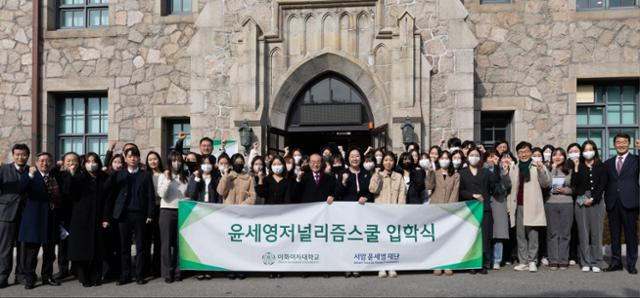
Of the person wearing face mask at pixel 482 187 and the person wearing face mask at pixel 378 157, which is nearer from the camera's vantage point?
the person wearing face mask at pixel 482 187

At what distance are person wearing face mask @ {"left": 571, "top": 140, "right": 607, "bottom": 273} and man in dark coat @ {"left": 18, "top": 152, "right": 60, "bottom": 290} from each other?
282 inches

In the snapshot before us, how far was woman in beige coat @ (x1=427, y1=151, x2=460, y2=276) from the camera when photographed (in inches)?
300

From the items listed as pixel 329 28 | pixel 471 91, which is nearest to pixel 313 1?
pixel 329 28

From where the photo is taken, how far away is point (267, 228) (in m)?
7.38

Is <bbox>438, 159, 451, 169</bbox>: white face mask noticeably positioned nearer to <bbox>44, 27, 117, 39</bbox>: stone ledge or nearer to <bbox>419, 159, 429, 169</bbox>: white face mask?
<bbox>419, 159, 429, 169</bbox>: white face mask

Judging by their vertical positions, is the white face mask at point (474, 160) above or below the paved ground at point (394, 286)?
above

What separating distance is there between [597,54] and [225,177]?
8.66m

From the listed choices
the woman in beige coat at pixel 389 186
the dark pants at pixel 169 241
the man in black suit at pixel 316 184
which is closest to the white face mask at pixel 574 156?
the woman in beige coat at pixel 389 186

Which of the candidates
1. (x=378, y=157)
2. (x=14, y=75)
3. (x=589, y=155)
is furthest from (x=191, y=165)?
(x=14, y=75)

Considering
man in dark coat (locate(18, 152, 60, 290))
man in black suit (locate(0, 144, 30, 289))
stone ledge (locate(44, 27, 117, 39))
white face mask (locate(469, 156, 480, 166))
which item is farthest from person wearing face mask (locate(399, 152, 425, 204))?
stone ledge (locate(44, 27, 117, 39))

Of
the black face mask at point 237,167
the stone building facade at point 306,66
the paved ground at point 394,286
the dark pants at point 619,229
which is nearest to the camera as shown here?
the paved ground at point 394,286

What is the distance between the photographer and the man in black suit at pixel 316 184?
24.6 feet

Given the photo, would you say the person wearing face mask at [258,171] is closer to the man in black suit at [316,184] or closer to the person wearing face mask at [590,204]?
the man in black suit at [316,184]

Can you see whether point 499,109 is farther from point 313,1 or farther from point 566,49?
point 313,1
